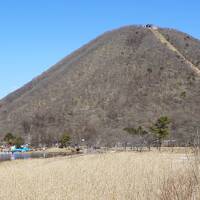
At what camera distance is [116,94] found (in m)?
94.9

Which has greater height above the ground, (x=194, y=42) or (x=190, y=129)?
(x=194, y=42)

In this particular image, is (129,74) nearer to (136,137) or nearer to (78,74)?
(78,74)

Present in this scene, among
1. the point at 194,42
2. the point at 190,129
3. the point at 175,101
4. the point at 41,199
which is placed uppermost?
the point at 194,42

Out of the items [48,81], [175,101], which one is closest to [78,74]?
[48,81]

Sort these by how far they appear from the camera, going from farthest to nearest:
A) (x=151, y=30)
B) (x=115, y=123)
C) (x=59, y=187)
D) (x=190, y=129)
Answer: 1. (x=151, y=30)
2. (x=115, y=123)
3. (x=190, y=129)
4. (x=59, y=187)

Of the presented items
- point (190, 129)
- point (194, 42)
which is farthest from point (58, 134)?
point (194, 42)

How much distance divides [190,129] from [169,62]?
31.4 m

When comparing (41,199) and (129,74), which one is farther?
(129,74)

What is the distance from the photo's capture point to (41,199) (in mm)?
11203

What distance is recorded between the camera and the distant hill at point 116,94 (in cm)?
8581

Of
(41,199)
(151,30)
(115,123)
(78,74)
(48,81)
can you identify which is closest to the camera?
(41,199)

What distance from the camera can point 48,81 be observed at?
385ft

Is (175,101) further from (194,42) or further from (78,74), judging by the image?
(194,42)

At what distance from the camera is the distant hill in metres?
85.8
